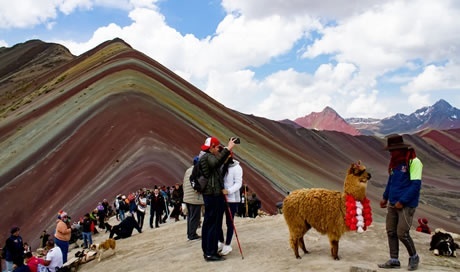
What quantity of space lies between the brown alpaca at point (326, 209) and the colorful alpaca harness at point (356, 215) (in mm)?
17

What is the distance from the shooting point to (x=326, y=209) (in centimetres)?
777

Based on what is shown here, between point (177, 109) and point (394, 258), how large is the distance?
37961 mm

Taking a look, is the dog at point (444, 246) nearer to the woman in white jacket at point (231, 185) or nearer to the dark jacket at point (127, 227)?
the woman in white jacket at point (231, 185)

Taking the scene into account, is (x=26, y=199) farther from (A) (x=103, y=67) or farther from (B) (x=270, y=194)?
(A) (x=103, y=67)

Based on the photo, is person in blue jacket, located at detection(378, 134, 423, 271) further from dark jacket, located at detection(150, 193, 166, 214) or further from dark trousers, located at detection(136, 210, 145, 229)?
dark trousers, located at detection(136, 210, 145, 229)

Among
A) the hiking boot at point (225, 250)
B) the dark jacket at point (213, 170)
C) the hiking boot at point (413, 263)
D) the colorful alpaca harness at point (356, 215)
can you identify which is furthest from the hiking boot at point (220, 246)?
the hiking boot at point (413, 263)

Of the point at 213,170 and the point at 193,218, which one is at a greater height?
the point at 213,170

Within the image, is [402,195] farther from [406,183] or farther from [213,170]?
[213,170]

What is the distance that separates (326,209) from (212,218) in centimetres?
201

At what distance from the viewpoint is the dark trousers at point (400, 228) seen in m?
6.96

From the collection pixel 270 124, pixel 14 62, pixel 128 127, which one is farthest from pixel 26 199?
pixel 14 62

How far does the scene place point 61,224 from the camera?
10797mm

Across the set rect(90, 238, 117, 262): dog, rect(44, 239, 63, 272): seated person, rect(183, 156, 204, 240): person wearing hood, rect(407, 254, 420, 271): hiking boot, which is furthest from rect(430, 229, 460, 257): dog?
rect(44, 239, 63, 272): seated person

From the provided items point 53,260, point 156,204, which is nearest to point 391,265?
point 53,260
